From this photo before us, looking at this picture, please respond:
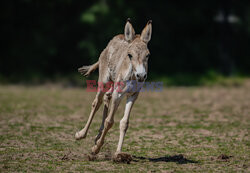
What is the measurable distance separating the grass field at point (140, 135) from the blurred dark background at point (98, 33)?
6229mm

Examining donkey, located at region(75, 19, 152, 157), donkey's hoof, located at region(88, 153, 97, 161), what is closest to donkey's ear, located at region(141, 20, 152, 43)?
donkey, located at region(75, 19, 152, 157)

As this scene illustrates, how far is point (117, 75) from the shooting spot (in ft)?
24.1

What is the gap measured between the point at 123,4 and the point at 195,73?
719 cm

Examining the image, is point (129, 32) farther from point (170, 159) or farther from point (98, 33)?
point (98, 33)

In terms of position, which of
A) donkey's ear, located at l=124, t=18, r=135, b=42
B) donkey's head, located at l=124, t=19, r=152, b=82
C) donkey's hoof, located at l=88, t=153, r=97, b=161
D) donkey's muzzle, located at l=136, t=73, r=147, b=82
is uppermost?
donkey's ear, located at l=124, t=18, r=135, b=42

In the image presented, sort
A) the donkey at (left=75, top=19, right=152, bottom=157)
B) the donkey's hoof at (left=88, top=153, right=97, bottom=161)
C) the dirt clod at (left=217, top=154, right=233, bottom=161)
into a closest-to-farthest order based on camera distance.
Result: 1. the donkey at (left=75, top=19, right=152, bottom=157)
2. the donkey's hoof at (left=88, top=153, right=97, bottom=161)
3. the dirt clod at (left=217, top=154, right=233, bottom=161)

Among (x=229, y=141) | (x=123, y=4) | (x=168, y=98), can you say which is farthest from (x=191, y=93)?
(x=229, y=141)

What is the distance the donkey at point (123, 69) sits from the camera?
665 centimetres

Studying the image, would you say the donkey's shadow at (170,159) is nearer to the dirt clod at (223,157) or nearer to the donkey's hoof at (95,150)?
the dirt clod at (223,157)

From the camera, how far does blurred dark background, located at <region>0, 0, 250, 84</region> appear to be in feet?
72.5

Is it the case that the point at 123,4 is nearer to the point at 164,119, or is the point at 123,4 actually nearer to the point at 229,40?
the point at 229,40

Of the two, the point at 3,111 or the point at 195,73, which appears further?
the point at 195,73

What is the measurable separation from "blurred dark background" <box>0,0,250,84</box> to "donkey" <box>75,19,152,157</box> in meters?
13.9

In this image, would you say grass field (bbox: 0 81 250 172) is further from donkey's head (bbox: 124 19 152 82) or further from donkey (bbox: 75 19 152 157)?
donkey's head (bbox: 124 19 152 82)
